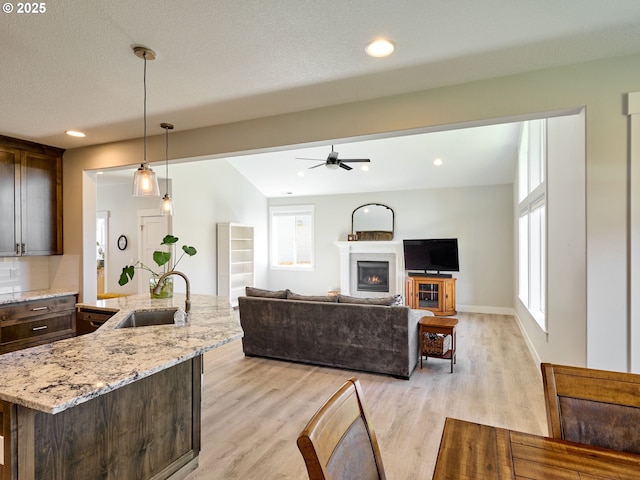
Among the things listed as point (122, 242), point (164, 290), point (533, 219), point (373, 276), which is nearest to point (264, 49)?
point (164, 290)

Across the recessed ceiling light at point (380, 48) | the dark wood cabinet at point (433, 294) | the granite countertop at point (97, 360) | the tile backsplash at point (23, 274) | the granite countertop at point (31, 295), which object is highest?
the recessed ceiling light at point (380, 48)

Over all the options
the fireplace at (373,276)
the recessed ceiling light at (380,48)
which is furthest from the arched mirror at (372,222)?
the recessed ceiling light at (380,48)

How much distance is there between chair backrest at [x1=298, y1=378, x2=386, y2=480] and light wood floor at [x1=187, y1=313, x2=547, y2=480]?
1404 mm

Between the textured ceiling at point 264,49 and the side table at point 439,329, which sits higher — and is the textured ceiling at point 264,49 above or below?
above

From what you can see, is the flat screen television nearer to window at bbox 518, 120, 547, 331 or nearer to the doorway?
window at bbox 518, 120, 547, 331

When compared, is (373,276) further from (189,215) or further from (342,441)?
(342,441)

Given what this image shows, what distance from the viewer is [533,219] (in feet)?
15.8

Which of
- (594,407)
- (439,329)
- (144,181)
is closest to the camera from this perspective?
(594,407)

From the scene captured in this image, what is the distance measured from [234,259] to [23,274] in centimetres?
399

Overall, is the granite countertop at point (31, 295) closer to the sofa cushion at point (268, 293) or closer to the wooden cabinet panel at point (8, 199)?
the wooden cabinet panel at point (8, 199)

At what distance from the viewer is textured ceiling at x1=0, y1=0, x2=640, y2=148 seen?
65.1 inches

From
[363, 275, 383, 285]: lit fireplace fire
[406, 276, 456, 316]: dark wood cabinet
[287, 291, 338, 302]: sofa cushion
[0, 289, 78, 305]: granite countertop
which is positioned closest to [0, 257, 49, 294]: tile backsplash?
[0, 289, 78, 305]: granite countertop

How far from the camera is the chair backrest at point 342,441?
0.80 metres

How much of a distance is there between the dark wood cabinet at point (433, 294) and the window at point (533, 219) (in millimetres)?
1352
